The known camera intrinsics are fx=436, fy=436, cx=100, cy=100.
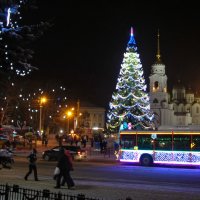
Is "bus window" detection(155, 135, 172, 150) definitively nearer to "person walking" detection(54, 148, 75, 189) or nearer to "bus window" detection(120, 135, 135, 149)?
"bus window" detection(120, 135, 135, 149)

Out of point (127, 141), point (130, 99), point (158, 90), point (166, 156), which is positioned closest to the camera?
point (166, 156)

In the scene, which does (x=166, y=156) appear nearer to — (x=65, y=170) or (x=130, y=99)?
(x=65, y=170)

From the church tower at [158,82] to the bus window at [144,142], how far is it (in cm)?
9831

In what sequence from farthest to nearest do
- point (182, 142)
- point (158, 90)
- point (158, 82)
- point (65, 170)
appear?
point (158, 90) < point (158, 82) < point (182, 142) < point (65, 170)

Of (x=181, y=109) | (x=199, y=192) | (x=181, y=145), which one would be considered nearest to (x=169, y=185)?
(x=199, y=192)

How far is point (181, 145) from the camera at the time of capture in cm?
3288

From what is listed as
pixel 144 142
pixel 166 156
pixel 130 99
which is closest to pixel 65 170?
pixel 166 156

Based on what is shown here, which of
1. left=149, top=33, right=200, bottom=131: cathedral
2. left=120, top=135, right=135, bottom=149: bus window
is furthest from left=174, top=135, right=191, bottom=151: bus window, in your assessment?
left=149, top=33, right=200, bottom=131: cathedral

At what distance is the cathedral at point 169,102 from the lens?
132875mm

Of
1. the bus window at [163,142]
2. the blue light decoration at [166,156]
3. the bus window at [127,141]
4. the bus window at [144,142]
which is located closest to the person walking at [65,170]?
the blue light decoration at [166,156]

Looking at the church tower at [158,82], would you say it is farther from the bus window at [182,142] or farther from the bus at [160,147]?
the bus window at [182,142]

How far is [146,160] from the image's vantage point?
33.9 meters

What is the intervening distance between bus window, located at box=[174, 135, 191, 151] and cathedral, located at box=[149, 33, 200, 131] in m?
82.8

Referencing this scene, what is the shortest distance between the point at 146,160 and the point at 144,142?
4.82 ft
